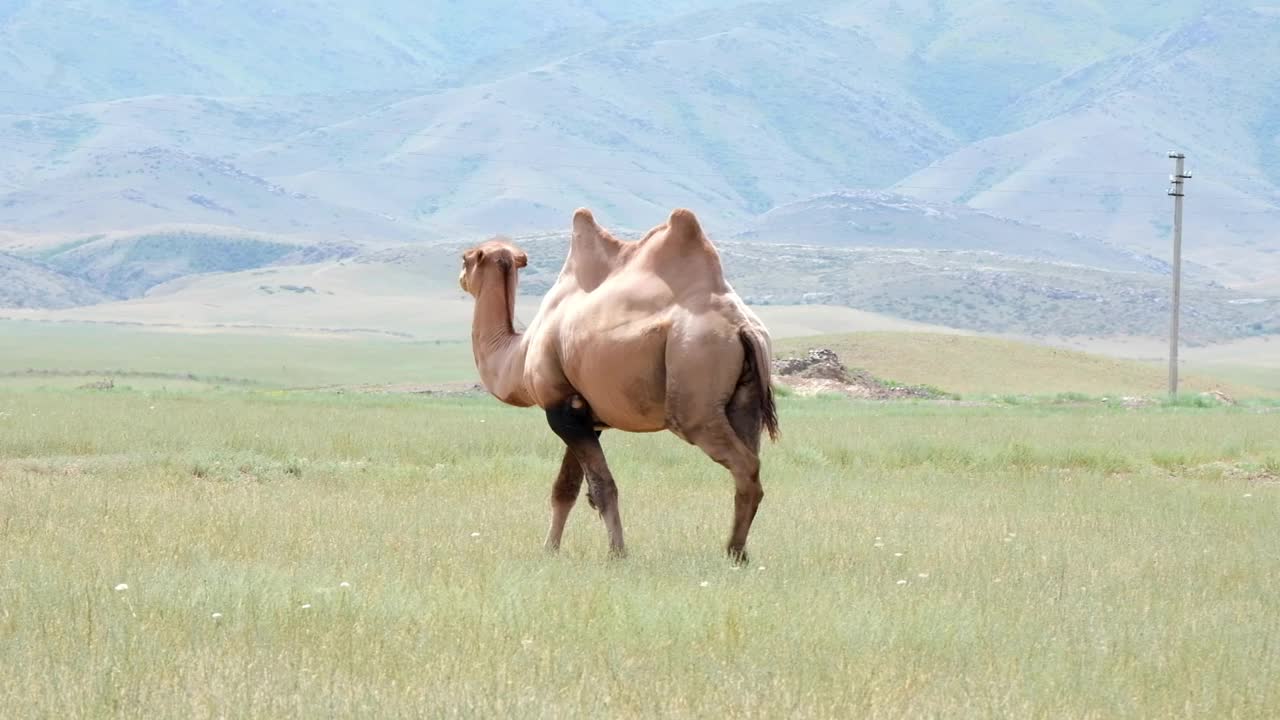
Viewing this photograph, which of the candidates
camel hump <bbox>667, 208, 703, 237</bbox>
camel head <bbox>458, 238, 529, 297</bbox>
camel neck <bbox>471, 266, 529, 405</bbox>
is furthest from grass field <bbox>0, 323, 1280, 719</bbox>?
camel hump <bbox>667, 208, 703, 237</bbox>

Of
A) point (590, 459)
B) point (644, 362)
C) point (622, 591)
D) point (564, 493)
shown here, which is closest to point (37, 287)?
point (564, 493)

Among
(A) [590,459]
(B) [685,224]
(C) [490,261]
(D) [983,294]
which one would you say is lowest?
(D) [983,294]

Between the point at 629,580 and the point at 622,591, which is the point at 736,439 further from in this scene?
the point at 622,591

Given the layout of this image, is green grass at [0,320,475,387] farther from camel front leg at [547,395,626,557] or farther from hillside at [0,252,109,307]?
camel front leg at [547,395,626,557]

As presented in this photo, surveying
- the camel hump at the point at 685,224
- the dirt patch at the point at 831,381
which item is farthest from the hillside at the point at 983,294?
the camel hump at the point at 685,224

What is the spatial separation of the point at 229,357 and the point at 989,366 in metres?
31.9

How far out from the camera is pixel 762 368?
1169cm

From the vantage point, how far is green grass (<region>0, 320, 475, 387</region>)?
2486 inches

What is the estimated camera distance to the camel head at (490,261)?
1338 centimetres

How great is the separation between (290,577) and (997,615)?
379cm

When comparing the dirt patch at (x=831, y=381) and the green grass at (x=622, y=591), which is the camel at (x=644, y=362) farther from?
the dirt patch at (x=831, y=381)

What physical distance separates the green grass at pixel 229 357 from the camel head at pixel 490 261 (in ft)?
123

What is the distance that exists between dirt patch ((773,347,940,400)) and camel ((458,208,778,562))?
28846 millimetres

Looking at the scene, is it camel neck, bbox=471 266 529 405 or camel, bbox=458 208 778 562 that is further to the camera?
camel neck, bbox=471 266 529 405
